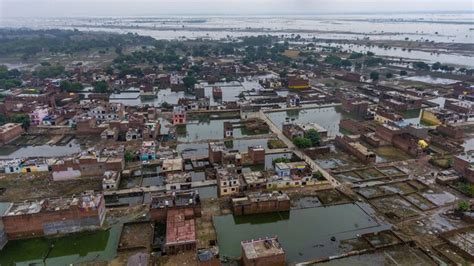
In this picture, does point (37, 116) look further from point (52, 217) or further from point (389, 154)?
point (389, 154)

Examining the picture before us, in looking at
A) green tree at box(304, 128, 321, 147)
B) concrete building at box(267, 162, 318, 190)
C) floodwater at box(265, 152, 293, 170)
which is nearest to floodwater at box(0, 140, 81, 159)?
floodwater at box(265, 152, 293, 170)

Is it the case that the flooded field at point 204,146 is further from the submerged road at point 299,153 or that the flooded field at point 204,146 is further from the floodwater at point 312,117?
the floodwater at point 312,117

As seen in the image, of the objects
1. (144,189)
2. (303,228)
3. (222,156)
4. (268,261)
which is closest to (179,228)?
(268,261)

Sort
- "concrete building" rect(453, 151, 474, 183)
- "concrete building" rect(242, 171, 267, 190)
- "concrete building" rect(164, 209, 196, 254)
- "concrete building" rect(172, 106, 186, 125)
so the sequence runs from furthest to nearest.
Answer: "concrete building" rect(172, 106, 186, 125) → "concrete building" rect(453, 151, 474, 183) → "concrete building" rect(242, 171, 267, 190) → "concrete building" rect(164, 209, 196, 254)

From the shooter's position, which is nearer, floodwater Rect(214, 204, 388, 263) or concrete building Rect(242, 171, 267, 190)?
floodwater Rect(214, 204, 388, 263)

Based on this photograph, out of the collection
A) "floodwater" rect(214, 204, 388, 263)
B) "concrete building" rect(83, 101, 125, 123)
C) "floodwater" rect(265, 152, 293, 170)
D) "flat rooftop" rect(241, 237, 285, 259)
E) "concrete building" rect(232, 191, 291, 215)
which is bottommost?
"floodwater" rect(214, 204, 388, 263)

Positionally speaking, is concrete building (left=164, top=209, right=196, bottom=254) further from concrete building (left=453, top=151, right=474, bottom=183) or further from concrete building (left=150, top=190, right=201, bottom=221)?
concrete building (left=453, top=151, right=474, bottom=183)

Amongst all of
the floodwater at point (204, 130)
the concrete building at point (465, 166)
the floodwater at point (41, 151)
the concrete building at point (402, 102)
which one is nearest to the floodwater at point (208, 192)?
the floodwater at point (204, 130)
